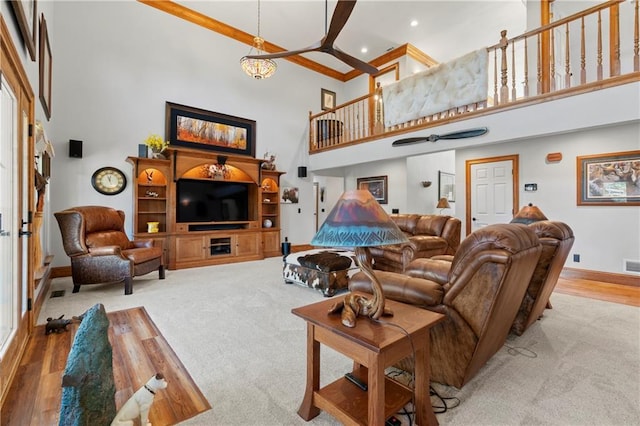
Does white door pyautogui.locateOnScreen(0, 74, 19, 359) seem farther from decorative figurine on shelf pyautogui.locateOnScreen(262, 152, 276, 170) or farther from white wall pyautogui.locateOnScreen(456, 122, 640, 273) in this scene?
→ white wall pyautogui.locateOnScreen(456, 122, 640, 273)

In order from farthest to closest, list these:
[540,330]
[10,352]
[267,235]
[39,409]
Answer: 1. [267,235]
2. [540,330]
3. [10,352]
4. [39,409]

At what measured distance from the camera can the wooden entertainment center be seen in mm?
5301

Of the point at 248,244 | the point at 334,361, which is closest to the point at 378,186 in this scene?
the point at 248,244

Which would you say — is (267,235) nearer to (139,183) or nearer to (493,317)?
(139,183)

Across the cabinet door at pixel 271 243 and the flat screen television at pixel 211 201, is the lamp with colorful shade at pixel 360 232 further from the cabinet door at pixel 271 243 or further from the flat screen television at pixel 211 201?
the cabinet door at pixel 271 243

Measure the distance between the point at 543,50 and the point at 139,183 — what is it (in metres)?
6.87

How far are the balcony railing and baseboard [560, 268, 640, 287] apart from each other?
9.04ft

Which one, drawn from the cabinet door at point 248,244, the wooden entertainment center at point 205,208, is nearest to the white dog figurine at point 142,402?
the wooden entertainment center at point 205,208

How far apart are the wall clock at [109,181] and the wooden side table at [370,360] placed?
16.7ft

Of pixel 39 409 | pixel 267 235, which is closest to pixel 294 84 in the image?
pixel 267 235

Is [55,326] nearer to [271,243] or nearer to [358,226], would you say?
[358,226]

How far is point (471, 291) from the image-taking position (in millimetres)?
1586

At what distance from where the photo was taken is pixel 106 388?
125 cm

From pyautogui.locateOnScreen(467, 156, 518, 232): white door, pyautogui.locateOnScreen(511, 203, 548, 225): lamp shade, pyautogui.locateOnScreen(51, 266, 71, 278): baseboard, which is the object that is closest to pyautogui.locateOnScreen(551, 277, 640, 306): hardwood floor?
pyautogui.locateOnScreen(511, 203, 548, 225): lamp shade
